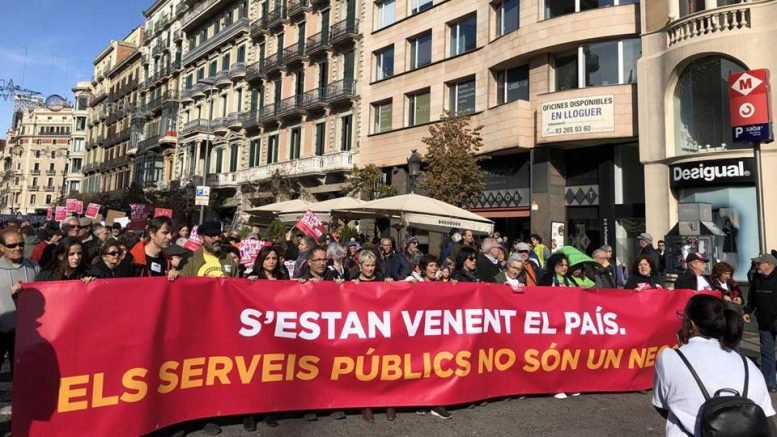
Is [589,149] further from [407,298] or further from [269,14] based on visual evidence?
[269,14]

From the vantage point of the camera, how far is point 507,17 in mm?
22000

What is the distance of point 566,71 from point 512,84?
8.30 feet

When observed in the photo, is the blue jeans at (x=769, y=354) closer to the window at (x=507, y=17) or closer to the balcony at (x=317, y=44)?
the window at (x=507, y=17)

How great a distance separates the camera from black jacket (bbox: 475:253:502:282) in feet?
25.3

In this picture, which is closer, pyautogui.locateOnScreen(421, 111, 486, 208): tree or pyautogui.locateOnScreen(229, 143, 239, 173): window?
pyautogui.locateOnScreen(421, 111, 486, 208): tree

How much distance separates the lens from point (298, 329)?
16.8ft

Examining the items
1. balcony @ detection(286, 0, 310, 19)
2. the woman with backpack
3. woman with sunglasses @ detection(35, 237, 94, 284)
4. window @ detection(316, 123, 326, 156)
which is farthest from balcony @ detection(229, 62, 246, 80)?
the woman with backpack

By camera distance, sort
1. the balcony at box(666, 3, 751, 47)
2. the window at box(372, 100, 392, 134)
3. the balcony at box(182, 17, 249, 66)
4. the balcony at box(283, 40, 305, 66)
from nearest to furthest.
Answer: the balcony at box(666, 3, 751, 47) → the window at box(372, 100, 392, 134) → the balcony at box(283, 40, 305, 66) → the balcony at box(182, 17, 249, 66)

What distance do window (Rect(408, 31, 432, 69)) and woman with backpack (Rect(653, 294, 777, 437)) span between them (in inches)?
959

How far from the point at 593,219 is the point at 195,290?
17397 millimetres

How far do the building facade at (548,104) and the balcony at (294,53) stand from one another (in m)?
10.9

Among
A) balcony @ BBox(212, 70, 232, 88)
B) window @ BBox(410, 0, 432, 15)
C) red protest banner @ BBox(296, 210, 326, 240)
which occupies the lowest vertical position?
red protest banner @ BBox(296, 210, 326, 240)

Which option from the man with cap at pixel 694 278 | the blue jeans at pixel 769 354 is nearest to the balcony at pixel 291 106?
the man with cap at pixel 694 278

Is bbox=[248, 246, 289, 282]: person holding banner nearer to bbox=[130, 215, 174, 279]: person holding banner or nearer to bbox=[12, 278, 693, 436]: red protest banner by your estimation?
bbox=[12, 278, 693, 436]: red protest banner
